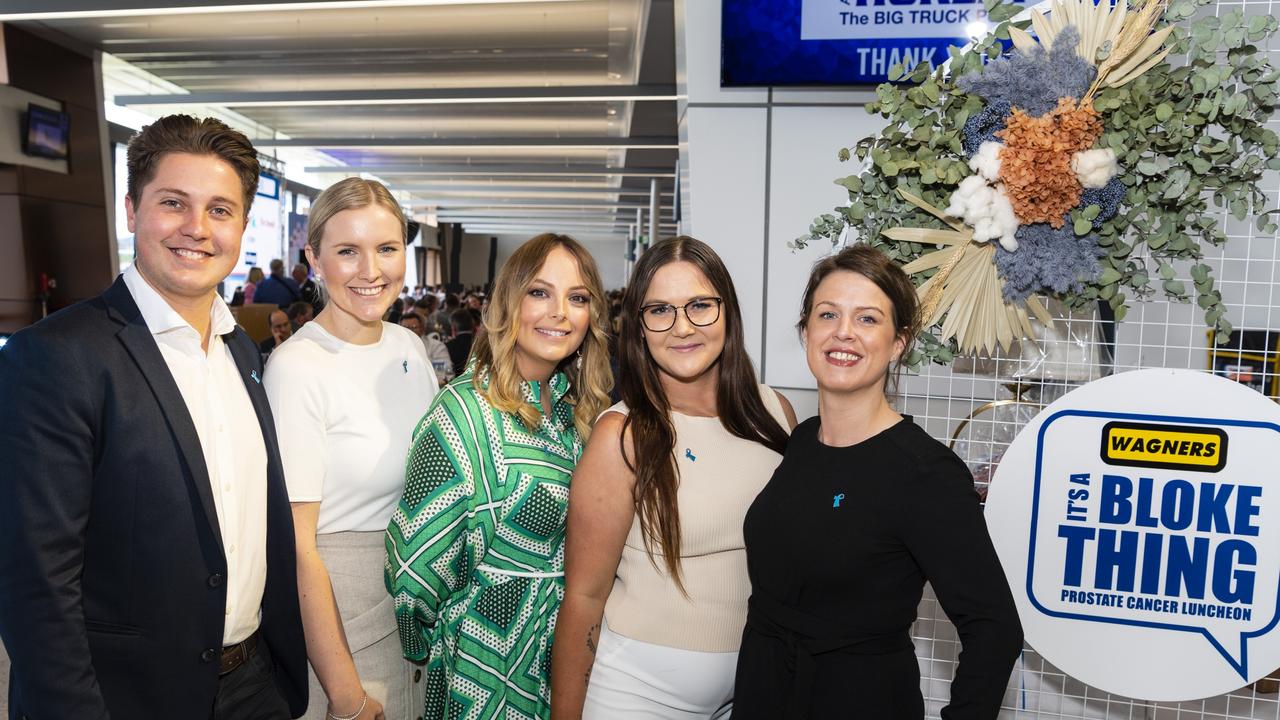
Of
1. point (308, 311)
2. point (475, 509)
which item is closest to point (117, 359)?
point (475, 509)

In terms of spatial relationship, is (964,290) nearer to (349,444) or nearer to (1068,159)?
(1068,159)

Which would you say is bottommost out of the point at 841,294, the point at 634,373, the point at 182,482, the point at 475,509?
the point at 475,509

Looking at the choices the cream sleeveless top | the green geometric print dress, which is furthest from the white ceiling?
the cream sleeveless top

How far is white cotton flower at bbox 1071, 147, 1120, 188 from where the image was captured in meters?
1.71

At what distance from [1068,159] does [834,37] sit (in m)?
1.59

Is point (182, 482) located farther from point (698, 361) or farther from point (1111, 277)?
point (1111, 277)

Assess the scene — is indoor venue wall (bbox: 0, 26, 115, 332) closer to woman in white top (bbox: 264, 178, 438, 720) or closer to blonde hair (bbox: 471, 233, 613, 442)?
Result: woman in white top (bbox: 264, 178, 438, 720)

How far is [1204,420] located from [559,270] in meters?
1.51

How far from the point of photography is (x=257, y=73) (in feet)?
35.1

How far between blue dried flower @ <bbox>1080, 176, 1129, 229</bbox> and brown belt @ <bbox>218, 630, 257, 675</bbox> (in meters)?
1.98

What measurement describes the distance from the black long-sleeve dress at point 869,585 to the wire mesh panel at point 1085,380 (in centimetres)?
67

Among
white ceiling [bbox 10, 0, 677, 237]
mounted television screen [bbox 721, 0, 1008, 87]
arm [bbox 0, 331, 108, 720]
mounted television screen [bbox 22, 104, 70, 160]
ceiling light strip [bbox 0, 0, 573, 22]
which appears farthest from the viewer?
mounted television screen [bbox 22, 104, 70, 160]

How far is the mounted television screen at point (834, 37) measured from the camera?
119 inches

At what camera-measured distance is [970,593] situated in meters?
1.45
